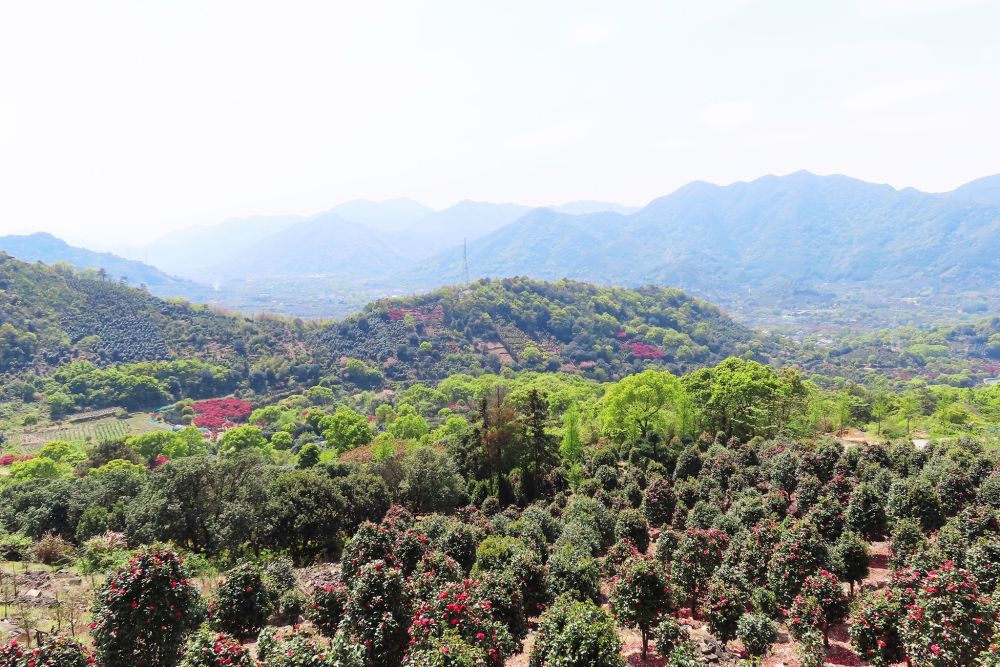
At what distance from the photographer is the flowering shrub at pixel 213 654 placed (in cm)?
853

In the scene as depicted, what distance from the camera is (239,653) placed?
8.77 metres

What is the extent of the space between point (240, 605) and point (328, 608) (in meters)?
2.31

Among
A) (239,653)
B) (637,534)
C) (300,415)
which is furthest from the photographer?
(300,415)

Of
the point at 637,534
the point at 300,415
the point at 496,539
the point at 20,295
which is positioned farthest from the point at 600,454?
the point at 20,295

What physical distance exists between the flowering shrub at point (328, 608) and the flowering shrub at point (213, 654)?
388 centimetres

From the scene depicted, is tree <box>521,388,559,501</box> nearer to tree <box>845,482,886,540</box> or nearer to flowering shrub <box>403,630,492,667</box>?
tree <box>845,482,886,540</box>

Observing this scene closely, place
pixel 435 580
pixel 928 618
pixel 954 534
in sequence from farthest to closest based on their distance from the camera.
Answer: pixel 954 534
pixel 435 580
pixel 928 618

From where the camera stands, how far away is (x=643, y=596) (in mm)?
12109

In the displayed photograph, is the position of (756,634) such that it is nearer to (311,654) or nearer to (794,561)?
(794,561)

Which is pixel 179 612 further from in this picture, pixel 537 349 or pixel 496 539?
pixel 537 349

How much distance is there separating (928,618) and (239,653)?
12.2 metres

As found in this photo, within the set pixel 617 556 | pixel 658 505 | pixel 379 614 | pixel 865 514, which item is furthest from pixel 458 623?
pixel 658 505

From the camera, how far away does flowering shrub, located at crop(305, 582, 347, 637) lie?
12.6m

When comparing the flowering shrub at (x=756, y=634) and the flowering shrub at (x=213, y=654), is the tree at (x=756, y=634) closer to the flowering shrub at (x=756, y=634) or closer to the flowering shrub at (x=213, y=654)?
the flowering shrub at (x=756, y=634)
